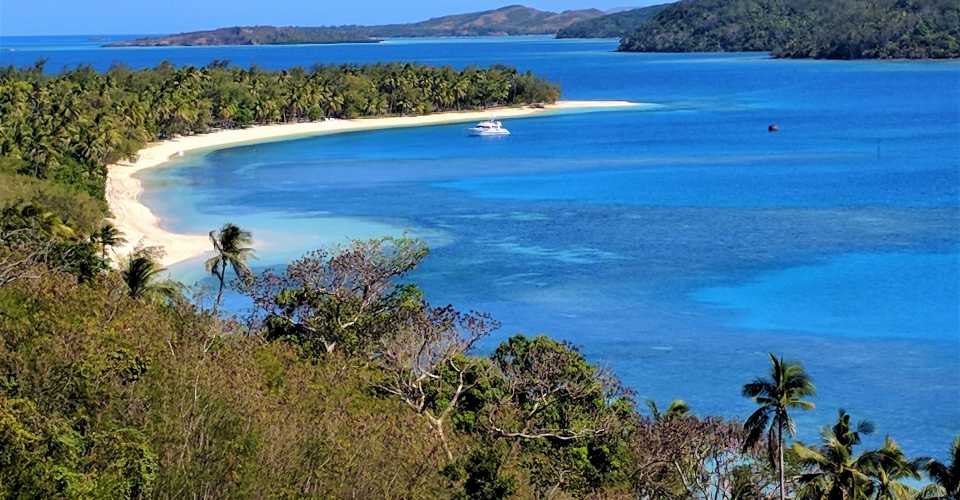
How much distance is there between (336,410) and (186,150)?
264 feet

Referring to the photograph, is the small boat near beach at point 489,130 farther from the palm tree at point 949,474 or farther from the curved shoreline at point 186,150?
the palm tree at point 949,474

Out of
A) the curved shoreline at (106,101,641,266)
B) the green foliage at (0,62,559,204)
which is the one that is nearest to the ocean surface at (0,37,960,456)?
the curved shoreline at (106,101,641,266)

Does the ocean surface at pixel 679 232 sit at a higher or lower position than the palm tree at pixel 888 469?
lower

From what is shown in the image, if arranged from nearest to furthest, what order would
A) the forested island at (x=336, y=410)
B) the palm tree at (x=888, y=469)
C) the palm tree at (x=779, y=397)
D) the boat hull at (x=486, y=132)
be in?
the forested island at (x=336, y=410), the palm tree at (x=888, y=469), the palm tree at (x=779, y=397), the boat hull at (x=486, y=132)

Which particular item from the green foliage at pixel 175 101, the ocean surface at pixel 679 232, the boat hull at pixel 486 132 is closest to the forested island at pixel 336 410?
the ocean surface at pixel 679 232

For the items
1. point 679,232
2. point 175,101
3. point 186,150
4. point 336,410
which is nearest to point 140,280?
point 336,410

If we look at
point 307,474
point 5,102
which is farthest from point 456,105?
point 307,474

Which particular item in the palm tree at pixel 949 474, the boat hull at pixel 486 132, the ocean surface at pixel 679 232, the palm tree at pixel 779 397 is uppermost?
the palm tree at pixel 779 397

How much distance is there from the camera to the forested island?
15.8 meters

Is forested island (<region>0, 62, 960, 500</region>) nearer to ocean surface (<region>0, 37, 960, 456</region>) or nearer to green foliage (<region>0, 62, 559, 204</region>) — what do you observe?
ocean surface (<region>0, 37, 960, 456</region>)

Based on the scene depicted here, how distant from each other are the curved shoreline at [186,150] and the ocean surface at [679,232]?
1978mm

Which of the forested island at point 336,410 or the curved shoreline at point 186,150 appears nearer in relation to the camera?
the forested island at point 336,410

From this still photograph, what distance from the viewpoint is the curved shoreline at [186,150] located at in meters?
52.8

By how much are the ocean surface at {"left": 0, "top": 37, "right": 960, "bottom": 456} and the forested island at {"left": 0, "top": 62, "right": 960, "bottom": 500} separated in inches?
184
